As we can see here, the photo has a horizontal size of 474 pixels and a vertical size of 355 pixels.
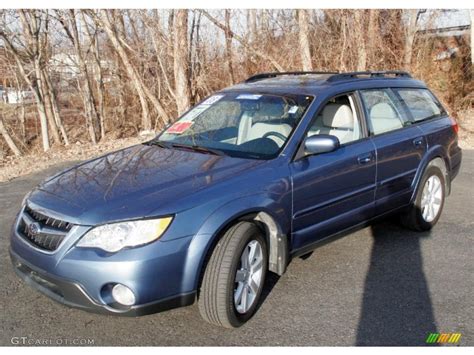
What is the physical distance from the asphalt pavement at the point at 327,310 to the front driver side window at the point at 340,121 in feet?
3.58

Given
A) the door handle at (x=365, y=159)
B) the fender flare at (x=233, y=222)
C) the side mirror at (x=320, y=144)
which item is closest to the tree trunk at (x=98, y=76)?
the door handle at (x=365, y=159)

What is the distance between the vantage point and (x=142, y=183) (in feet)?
9.87

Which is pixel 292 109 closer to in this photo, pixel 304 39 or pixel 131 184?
pixel 131 184

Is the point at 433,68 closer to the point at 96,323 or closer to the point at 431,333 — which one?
the point at 431,333

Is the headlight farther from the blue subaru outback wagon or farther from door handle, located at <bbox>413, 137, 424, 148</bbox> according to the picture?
door handle, located at <bbox>413, 137, 424, 148</bbox>

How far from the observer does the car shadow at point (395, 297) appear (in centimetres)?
291

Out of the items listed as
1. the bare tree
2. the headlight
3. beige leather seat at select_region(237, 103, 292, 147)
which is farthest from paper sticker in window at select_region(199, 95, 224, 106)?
the bare tree

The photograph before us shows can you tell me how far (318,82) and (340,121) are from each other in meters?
0.41

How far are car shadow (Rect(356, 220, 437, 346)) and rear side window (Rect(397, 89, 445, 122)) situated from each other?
1300mm

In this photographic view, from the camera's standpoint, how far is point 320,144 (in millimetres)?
3387

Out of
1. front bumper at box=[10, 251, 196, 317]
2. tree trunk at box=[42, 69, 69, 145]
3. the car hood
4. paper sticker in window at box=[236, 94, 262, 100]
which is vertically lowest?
tree trunk at box=[42, 69, 69, 145]

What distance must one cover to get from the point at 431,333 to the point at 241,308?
4.05ft

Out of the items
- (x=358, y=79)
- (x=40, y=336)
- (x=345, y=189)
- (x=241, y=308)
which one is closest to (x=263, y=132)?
(x=345, y=189)

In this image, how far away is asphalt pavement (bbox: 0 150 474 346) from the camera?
2.90m
